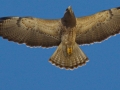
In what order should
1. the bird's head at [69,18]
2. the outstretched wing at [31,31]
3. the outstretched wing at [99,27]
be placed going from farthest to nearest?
the outstretched wing at [99,27] → the outstretched wing at [31,31] → the bird's head at [69,18]

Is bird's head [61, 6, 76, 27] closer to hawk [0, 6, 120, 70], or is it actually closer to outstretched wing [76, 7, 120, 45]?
hawk [0, 6, 120, 70]

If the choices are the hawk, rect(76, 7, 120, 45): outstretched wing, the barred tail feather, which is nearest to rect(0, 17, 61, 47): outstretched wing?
the hawk

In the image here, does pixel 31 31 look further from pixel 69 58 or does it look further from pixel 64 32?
pixel 69 58

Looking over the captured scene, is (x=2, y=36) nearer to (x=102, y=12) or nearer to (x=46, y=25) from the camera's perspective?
(x=46, y=25)

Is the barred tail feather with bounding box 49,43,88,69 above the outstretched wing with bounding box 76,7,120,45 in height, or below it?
below

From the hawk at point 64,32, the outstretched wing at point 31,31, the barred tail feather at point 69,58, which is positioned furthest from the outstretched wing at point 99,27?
the outstretched wing at point 31,31

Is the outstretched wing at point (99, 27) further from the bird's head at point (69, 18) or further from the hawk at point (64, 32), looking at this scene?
the bird's head at point (69, 18)

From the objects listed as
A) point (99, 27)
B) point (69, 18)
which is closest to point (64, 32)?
point (69, 18)

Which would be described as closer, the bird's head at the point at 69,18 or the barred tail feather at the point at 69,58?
the bird's head at the point at 69,18
